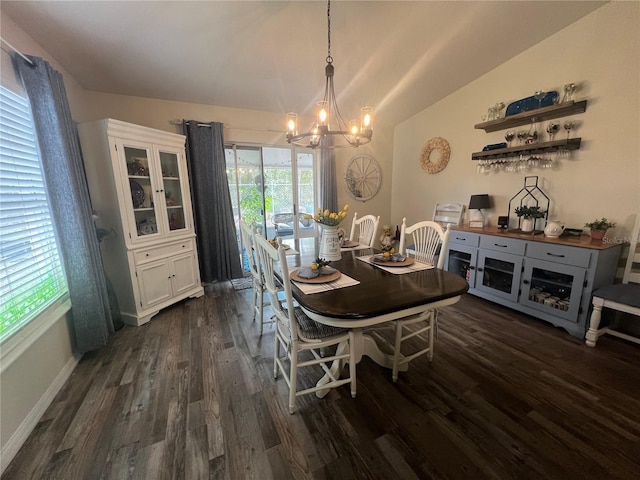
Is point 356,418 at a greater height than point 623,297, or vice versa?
point 623,297

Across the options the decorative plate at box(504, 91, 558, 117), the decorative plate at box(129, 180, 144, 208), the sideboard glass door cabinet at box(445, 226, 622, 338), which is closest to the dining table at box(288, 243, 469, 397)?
the sideboard glass door cabinet at box(445, 226, 622, 338)

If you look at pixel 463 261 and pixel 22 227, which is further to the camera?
pixel 463 261

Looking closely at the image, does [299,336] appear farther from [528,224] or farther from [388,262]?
[528,224]

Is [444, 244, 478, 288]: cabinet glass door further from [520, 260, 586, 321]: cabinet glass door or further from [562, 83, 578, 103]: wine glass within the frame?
[562, 83, 578, 103]: wine glass

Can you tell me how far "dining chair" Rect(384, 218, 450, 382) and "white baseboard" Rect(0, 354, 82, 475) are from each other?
2.12 m

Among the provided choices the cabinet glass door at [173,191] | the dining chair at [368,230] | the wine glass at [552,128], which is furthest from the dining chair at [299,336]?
the wine glass at [552,128]

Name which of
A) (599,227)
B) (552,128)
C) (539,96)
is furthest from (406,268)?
(539,96)

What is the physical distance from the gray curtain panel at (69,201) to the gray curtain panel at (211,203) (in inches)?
51.3

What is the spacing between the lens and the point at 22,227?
1.66 metres

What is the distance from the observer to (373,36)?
8.34 feet

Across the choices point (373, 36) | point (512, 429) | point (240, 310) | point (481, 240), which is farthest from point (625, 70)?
point (240, 310)

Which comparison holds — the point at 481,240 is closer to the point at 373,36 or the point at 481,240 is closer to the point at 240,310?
the point at 373,36

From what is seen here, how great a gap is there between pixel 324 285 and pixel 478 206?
253 cm

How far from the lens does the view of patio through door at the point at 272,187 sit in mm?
3823
